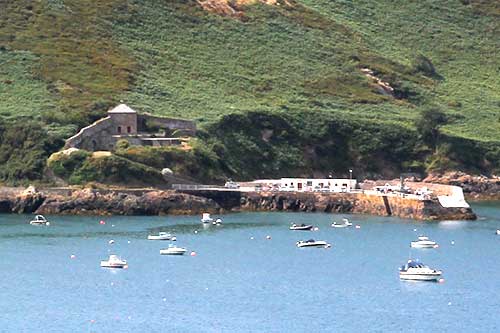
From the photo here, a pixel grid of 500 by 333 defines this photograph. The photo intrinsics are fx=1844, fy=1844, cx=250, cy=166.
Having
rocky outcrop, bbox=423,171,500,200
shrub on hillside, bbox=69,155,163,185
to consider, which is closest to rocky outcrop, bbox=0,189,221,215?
shrub on hillside, bbox=69,155,163,185

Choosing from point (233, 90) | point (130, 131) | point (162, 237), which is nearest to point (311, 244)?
point (162, 237)

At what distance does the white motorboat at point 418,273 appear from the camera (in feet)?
337

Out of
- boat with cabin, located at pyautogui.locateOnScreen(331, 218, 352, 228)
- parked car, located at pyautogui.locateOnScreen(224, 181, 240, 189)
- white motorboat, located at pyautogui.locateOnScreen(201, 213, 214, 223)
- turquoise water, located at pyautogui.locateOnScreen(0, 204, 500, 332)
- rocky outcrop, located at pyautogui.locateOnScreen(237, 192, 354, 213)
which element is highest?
parked car, located at pyautogui.locateOnScreen(224, 181, 240, 189)

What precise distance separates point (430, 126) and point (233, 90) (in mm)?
20359

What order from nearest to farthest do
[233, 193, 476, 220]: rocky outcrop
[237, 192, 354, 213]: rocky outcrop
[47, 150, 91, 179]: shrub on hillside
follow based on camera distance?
[233, 193, 476, 220]: rocky outcrop → [47, 150, 91, 179]: shrub on hillside → [237, 192, 354, 213]: rocky outcrop

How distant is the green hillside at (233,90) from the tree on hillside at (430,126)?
2.00ft

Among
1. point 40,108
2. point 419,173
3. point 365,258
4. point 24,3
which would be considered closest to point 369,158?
point 419,173

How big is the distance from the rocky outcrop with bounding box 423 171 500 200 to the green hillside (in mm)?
2600

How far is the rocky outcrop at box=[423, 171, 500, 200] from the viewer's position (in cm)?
16125

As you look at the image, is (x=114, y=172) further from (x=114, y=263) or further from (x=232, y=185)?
(x=114, y=263)

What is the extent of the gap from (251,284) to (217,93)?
77.7 m

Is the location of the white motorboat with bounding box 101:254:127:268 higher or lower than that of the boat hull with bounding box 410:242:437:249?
lower

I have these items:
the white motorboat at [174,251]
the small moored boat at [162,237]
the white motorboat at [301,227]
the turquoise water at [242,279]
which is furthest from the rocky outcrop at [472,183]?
the white motorboat at [174,251]

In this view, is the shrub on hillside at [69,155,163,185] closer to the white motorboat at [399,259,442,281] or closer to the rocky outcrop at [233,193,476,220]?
the rocky outcrop at [233,193,476,220]
